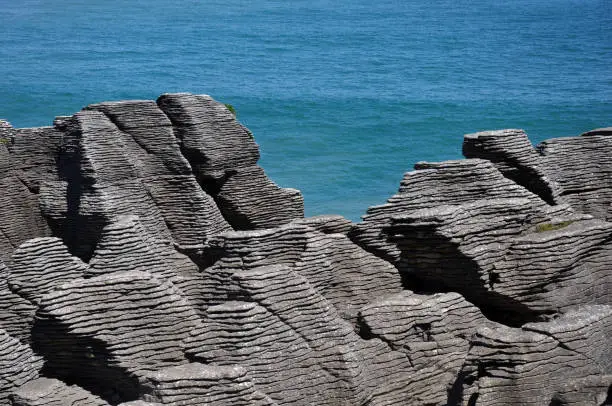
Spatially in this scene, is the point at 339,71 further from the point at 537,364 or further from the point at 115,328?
the point at 537,364

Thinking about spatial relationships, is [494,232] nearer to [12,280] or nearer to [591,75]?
[12,280]

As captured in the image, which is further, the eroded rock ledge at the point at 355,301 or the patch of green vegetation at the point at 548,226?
the patch of green vegetation at the point at 548,226

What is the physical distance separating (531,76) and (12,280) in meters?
55.9

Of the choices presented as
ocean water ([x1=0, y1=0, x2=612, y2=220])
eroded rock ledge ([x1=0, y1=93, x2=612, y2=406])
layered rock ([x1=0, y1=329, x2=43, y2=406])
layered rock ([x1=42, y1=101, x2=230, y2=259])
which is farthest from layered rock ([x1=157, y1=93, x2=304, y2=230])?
ocean water ([x1=0, y1=0, x2=612, y2=220])

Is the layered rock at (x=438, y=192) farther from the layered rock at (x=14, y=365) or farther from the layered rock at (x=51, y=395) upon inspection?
the layered rock at (x=14, y=365)

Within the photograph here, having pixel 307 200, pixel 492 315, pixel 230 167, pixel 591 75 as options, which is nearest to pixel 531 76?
pixel 591 75

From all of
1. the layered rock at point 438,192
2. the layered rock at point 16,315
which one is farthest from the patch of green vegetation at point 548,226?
the layered rock at point 16,315

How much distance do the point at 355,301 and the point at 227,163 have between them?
6.64 m

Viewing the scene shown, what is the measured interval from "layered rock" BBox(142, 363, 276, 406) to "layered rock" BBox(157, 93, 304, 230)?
875cm

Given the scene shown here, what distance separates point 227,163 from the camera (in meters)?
23.1

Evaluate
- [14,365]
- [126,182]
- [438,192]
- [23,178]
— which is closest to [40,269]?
[14,365]

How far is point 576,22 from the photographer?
81562 millimetres

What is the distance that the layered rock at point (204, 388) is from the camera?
1442cm

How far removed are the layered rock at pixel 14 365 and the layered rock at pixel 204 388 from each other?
2.25 meters
